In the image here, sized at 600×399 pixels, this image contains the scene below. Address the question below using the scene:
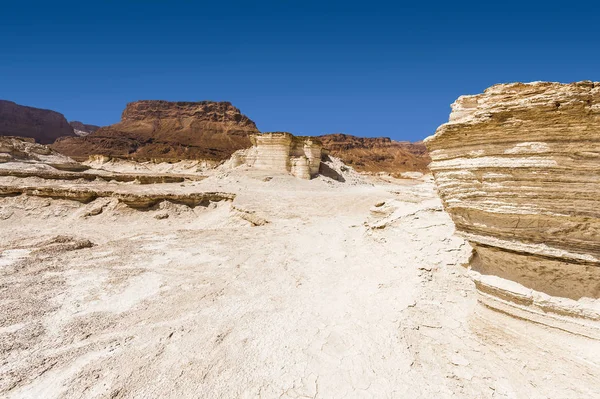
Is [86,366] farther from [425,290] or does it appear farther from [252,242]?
[252,242]

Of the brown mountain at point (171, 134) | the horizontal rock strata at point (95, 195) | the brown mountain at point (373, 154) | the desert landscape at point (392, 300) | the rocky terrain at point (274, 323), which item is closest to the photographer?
the desert landscape at point (392, 300)

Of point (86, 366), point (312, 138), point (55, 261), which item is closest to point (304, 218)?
point (55, 261)

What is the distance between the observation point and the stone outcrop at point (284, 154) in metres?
22.2

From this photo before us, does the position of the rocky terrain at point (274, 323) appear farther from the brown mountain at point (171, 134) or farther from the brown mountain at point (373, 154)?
the brown mountain at point (171, 134)

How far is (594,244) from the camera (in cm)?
269

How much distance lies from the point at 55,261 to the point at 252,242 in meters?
4.31

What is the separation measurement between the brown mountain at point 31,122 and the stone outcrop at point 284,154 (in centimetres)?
10537

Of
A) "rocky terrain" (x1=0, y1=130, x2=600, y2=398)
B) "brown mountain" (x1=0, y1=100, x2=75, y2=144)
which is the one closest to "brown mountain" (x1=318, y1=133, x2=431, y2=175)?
"rocky terrain" (x1=0, y1=130, x2=600, y2=398)

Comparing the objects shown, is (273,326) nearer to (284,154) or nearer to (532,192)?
(532,192)

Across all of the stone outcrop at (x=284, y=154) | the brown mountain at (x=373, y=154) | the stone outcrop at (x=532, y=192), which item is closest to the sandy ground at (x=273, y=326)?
the stone outcrop at (x=532, y=192)

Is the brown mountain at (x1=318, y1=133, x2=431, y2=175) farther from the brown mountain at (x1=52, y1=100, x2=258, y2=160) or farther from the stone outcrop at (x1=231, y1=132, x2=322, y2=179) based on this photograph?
the stone outcrop at (x1=231, y1=132, x2=322, y2=179)

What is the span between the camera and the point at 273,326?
379cm

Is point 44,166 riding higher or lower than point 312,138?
lower

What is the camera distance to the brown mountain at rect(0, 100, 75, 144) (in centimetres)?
9154
